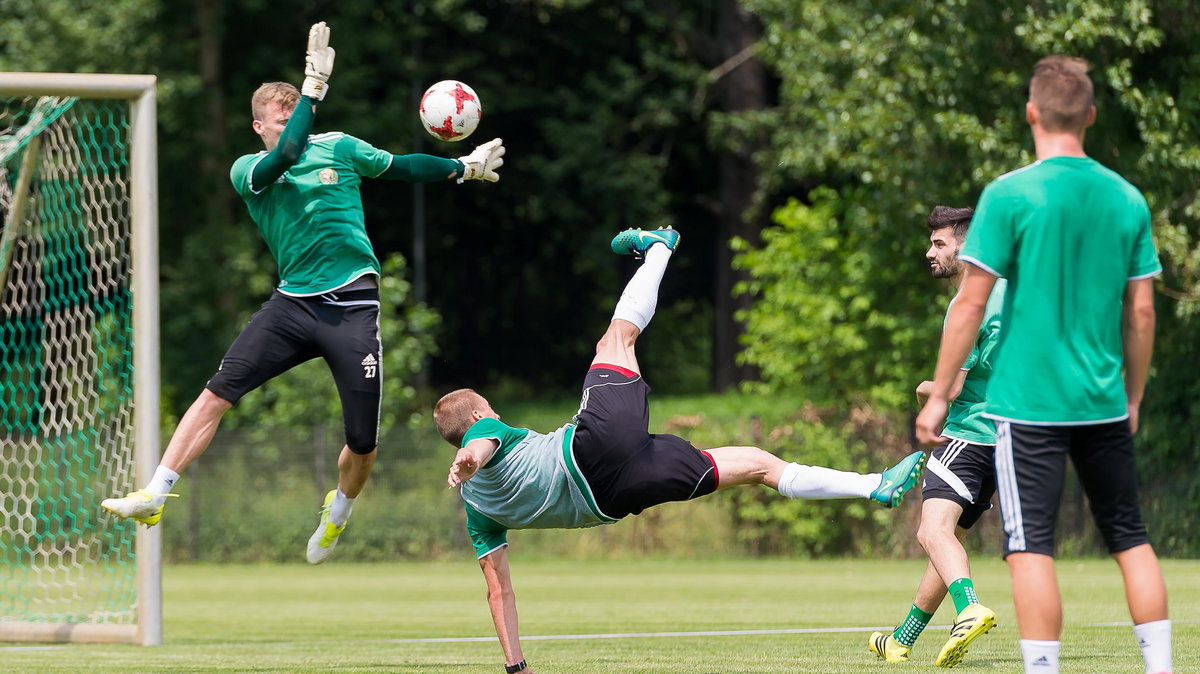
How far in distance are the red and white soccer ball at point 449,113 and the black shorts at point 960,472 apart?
319 cm

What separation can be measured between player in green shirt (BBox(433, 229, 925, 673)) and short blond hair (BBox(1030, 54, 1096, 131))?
8.16 ft

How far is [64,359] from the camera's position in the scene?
14.4m

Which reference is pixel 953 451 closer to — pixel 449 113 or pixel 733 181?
pixel 449 113

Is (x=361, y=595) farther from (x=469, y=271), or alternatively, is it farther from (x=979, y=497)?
(x=469, y=271)

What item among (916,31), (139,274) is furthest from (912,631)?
(916,31)

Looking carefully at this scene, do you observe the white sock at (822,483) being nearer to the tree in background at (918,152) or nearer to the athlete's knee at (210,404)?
the athlete's knee at (210,404)

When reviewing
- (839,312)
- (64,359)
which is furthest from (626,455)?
(839,312)

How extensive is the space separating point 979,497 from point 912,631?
815 millimetres

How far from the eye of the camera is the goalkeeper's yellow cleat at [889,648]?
824cm

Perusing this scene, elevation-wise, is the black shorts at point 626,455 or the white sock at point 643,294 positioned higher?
the white sock at point 643,294

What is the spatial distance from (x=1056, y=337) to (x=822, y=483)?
2.46 meters

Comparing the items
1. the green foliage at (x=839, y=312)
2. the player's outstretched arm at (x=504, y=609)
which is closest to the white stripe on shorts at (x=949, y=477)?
the player's outstretched arm at (x=504, y=609)


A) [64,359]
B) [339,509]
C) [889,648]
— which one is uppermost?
[64,359]

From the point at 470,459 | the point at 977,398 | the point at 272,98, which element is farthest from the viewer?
the point at 272,98
